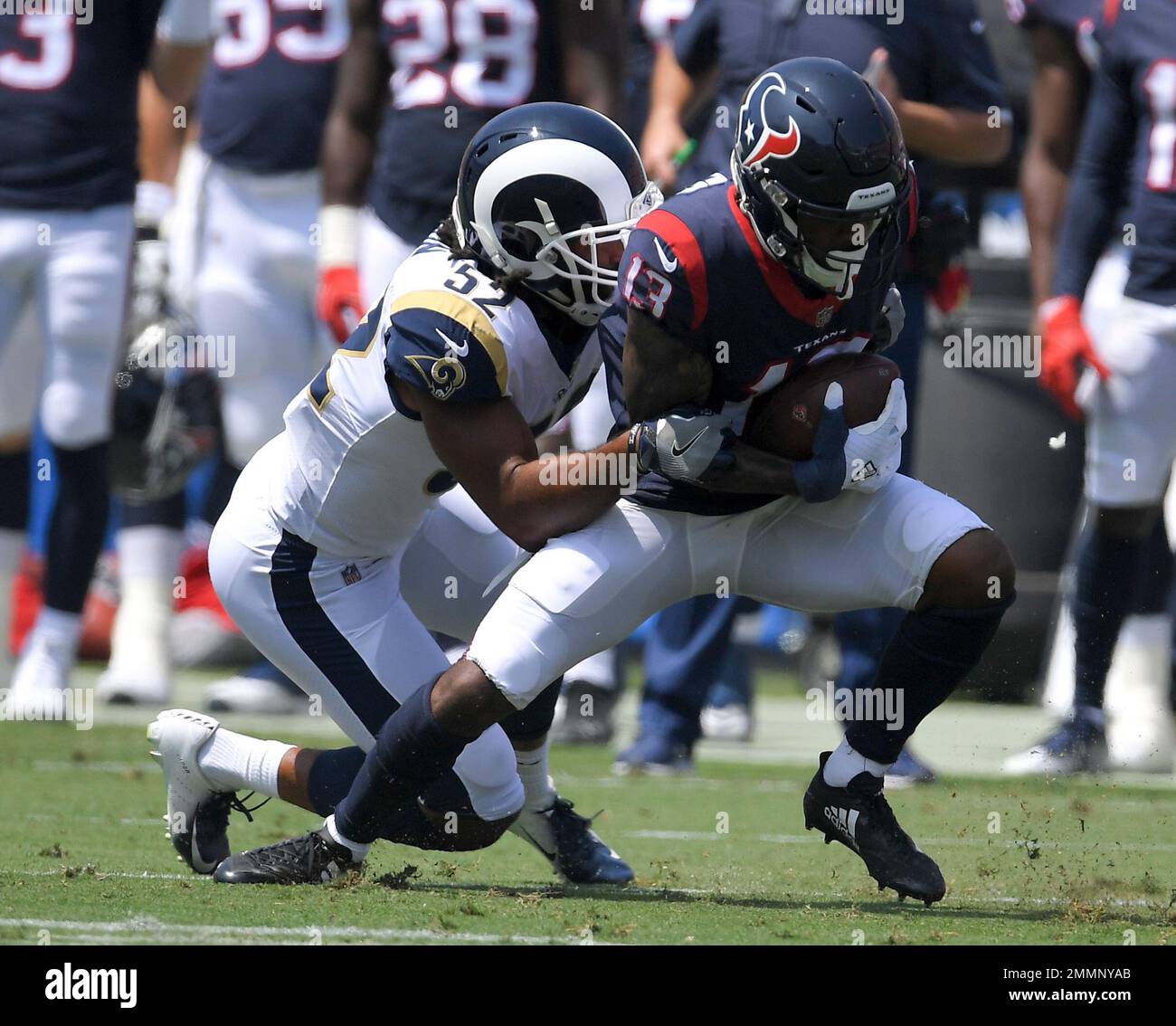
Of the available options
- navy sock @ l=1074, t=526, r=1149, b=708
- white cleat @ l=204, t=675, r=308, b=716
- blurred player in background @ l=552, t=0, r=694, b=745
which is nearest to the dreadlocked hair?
blurred player in background @ l=552, t=0, r=694, b=745

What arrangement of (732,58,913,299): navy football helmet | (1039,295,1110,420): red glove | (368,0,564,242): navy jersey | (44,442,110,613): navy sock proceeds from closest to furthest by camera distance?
(732,58,913,299): navy football helmet, (1039,295,1110,420): red glove, (368,0,564,242): navy jersey, (44,442,110,613): navy sock

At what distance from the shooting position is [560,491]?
12.9 ft

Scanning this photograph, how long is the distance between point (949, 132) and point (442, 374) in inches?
106

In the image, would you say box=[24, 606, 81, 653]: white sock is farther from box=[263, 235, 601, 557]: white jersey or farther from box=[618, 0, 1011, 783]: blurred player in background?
box=[263, 235, 601, 557]: white jersey

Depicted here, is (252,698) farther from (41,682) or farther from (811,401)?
(811,401)

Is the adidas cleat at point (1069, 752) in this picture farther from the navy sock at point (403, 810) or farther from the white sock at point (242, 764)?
the white sock at point (242, 764)

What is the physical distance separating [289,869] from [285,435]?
86 centimetres

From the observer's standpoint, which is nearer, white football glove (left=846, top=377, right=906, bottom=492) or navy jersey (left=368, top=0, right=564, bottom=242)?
white football glove (left=846, top=377, right=906, bottom=492)

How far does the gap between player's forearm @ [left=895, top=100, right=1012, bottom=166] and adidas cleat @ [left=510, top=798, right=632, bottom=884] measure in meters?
2.42

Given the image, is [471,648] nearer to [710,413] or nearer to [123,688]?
[710,413]

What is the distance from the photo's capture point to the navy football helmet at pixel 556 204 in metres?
4.03

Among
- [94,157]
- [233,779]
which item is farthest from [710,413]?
[94,157]

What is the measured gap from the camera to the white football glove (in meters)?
3.89

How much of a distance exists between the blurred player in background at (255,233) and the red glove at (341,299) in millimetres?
778
